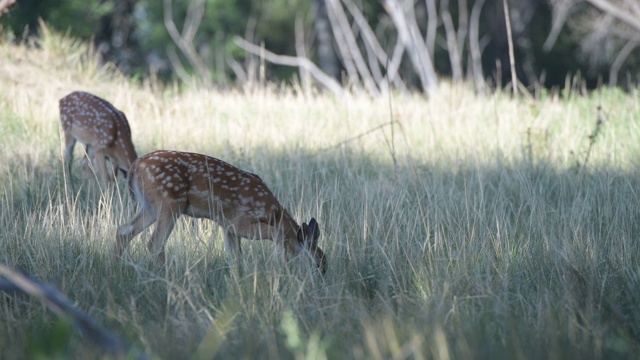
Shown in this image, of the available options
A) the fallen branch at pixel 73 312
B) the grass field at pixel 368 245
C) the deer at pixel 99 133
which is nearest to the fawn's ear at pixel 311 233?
the grass field at pixel 368 245

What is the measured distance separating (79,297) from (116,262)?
579 millimetres

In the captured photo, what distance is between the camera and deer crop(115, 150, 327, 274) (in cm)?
638

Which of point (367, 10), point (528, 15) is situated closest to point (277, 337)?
point (528, 15)

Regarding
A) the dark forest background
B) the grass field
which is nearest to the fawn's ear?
the grass field

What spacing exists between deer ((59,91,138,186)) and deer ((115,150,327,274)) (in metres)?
1.99

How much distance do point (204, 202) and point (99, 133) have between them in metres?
2.51

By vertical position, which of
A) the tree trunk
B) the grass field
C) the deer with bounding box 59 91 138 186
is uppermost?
the tree trunk

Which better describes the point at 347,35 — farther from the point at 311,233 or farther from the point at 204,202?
the point at 311,233

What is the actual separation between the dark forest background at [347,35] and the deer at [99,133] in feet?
34.6

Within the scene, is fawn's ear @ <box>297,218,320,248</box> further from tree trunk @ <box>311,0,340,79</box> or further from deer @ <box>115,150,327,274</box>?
tree trunk @ <box>311,0,340,79</box>

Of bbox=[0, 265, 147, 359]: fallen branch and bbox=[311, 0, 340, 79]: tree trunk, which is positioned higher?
bbox=[311, 0, 340, 79]: tree trunk

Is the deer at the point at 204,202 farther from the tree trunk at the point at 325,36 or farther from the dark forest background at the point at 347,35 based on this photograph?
the tree trunk at the point at 325,36

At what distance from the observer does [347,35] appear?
2092cm

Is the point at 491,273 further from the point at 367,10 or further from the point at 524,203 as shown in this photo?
the point at 367,10
